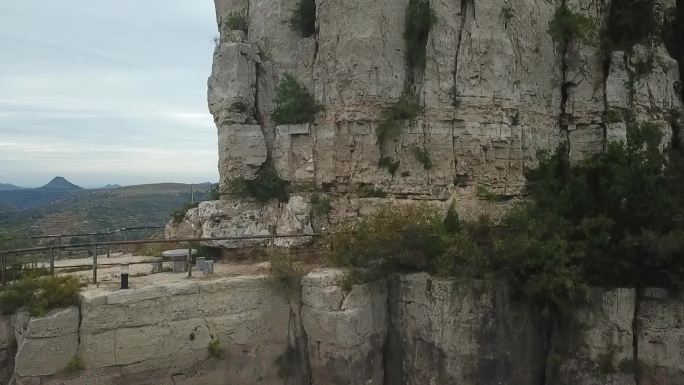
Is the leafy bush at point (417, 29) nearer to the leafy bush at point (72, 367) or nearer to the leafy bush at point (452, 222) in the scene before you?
the leafy bush at point (452, 222)

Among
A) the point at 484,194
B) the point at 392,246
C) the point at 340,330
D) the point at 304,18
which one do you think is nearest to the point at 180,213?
the point at 304,18

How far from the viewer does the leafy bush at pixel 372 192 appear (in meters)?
15.0

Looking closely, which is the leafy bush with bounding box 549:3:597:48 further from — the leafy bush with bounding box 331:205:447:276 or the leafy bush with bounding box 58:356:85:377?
the leafy bush with bounding box 58:356:85:377

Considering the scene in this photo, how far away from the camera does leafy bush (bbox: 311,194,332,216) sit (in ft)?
49.0

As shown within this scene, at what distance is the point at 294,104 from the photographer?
15.6 metres

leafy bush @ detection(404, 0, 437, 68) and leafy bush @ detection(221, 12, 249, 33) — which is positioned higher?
leafy bush @ detection(221, 12, 249, 33)

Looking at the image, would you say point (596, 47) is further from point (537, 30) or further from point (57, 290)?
point (57, 290)

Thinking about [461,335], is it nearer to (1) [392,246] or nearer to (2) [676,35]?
(1) [392,246]

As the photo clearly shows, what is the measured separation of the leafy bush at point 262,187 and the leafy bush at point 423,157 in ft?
13.7

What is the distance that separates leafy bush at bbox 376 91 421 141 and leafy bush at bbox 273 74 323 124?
6.59 feet

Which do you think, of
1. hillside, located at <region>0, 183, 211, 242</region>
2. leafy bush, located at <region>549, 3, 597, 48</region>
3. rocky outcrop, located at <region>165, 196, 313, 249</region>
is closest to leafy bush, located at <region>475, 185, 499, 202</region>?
rocky outcrop, located at <region>165, 196, 313, 249</region>

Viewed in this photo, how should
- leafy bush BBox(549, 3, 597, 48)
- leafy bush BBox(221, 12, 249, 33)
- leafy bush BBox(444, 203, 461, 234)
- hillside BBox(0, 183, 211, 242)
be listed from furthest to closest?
hillside BBox(0, 183, 211, 242) < leafy bush BBox(221, 12, 249, 33) < leafy bush BBox(549, 3, 597, 48) < leafy bush BBox(444, 203, 461, 234)

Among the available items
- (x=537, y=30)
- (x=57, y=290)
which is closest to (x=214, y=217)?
(x=57, y=290)

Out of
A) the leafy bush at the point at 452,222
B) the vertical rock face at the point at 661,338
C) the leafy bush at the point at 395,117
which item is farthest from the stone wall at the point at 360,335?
the leafy bush at the point at 395,117
